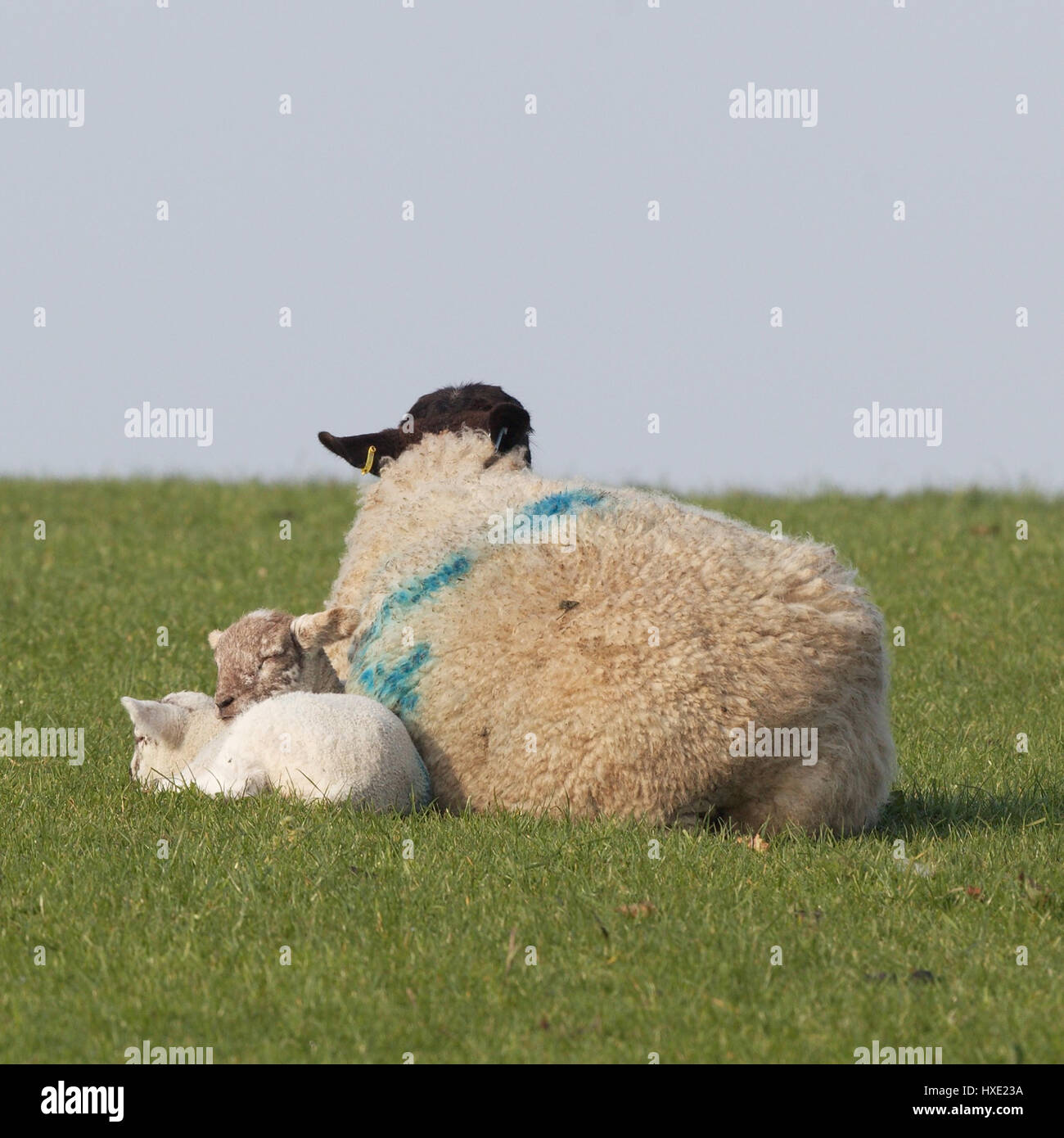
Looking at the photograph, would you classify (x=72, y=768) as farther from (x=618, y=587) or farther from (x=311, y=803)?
(x=618, y=587)

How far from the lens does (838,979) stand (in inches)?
206

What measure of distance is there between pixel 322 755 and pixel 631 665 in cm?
132

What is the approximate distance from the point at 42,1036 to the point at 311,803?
200 cm

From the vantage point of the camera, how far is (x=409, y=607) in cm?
729

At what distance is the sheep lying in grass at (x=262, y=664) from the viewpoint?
23.6ft

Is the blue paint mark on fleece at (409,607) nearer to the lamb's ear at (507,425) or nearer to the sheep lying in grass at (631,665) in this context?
the sheep lying in grass at (631,665)

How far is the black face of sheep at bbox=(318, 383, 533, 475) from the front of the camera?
8219 mm

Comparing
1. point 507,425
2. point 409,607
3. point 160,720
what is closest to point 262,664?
point 160,720

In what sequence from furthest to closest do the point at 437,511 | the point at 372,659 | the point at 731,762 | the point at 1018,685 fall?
the point at 1018,685, the point at 437,511, the point at 372,659, the point at 731,762

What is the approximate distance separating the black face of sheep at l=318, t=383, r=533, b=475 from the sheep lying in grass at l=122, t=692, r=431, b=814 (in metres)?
1.92

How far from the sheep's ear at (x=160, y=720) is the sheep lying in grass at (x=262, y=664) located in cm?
27

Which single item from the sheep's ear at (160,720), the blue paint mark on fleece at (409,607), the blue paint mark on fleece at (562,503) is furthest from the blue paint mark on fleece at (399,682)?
the sheep's ear at (160,720)

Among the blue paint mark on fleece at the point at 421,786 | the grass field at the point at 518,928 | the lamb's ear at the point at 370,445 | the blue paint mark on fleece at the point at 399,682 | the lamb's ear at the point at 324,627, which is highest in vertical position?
the lamb's ear at the point at 370,445
